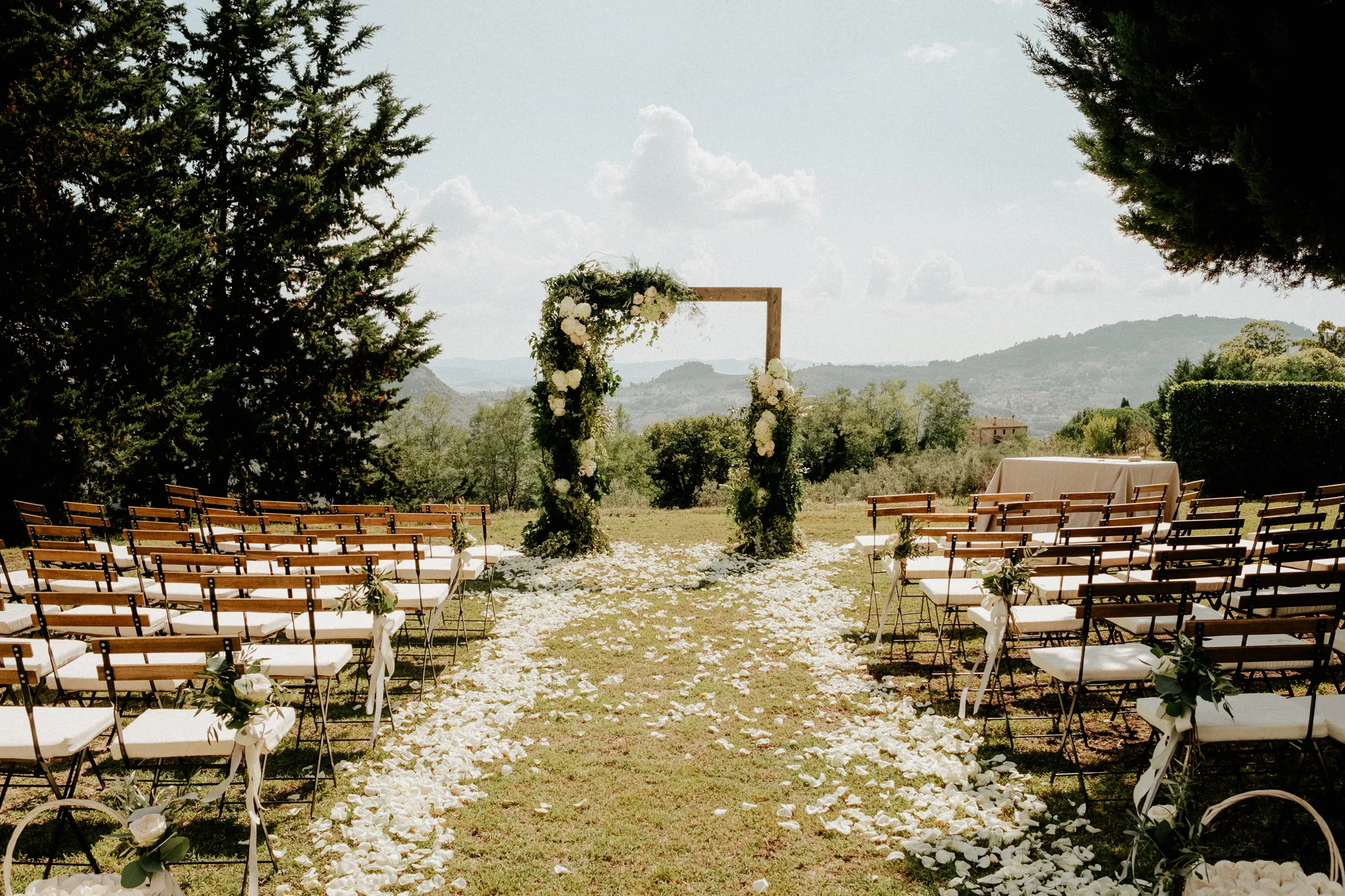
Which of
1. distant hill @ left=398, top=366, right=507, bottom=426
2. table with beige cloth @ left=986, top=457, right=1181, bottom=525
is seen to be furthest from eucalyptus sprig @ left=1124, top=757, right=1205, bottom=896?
distant hill @ left=398, top=366, right=507, bottom=426

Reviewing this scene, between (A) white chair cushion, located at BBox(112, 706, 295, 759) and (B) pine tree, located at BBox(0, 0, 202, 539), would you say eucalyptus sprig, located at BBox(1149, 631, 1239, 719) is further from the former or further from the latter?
(B) pine tree, located at BBox(0, 0, 202, 539)

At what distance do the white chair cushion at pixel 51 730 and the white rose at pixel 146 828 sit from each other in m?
1.02

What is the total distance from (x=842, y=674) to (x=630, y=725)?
6.07 ft

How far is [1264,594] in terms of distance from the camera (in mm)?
4531

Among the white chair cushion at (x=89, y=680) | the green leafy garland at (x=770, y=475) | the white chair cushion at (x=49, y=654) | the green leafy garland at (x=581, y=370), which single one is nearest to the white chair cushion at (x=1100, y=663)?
the white chair cushion at (x=89, y=680)

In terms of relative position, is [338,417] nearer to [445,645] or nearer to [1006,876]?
[445,645]

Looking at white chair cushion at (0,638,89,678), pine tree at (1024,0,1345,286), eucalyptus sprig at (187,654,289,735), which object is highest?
pine tree at (1024,0,1345,286)

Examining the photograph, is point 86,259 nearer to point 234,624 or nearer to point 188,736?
point 234,624

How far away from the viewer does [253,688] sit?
2662 mm

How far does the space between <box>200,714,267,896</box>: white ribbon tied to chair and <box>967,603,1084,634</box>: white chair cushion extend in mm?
3962

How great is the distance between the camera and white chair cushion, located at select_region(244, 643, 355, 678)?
12.0 ft

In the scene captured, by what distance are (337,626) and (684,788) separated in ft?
Result: 7.76

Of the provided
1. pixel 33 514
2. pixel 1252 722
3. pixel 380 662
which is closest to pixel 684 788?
pixel 380 662

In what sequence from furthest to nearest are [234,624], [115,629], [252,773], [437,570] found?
1. [437,570]
2. [234,624]
3. [115,629]
4. [252,773]
